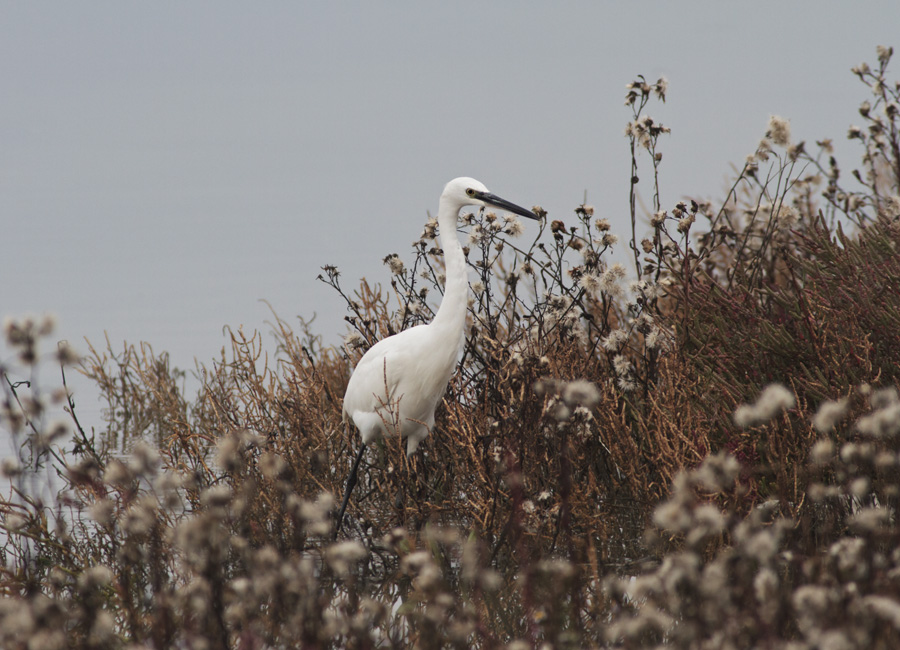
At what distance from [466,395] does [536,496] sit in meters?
1.31

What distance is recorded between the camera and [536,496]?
5355 millimetres

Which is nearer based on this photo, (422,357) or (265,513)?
(422,357)

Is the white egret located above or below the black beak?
below

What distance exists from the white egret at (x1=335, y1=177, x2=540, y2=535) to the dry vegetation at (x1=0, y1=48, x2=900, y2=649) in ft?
Result: 0.80

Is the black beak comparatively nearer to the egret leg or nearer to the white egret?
the white egret

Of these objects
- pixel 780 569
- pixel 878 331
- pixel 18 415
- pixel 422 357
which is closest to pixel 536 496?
pixel 422 357

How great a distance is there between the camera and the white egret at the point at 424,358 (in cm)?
546

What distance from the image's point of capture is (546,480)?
5570 mm

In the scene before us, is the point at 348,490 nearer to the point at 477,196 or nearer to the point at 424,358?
the point at 424,358

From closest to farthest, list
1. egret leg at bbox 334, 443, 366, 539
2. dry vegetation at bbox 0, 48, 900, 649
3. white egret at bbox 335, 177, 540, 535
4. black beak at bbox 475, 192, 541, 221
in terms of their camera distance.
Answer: dry vegetation at bbox 0, 48, 900, 649 < white egret at bbox 335, 177, 540, 535 < black beak at bbox 475, 192, 541, 221 < egret leg at bbox 334, 443, 366, 539

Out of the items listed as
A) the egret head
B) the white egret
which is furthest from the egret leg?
the egret head

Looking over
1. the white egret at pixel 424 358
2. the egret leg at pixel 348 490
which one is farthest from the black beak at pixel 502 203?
the egret leg at pixel 348 490

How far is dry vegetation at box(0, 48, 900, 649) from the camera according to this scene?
2723mm

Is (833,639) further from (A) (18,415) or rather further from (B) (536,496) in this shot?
(B) (536,496)
